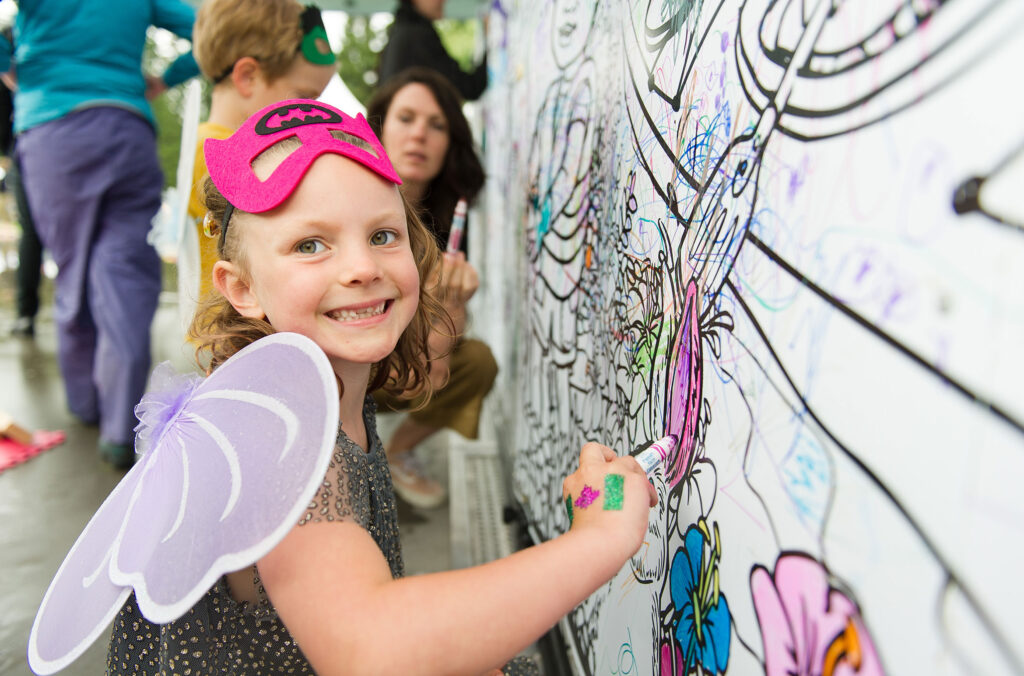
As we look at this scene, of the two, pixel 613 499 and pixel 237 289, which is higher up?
pixel 237 289

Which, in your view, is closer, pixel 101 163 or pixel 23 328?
pixel 101 163

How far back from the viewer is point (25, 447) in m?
2.78

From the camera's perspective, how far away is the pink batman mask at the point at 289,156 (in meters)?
1.01

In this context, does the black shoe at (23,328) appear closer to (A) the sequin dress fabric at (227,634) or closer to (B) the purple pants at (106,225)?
(B) the purple pants at (106,225)

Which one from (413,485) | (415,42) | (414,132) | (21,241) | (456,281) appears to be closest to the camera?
(456,281)

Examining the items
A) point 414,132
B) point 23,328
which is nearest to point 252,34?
point 414,132

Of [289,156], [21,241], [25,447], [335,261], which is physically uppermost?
[289,156]

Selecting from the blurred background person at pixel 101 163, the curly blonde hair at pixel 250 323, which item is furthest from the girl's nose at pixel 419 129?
the curly blonde hair at pixel 250 323

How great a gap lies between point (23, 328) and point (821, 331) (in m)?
5.35

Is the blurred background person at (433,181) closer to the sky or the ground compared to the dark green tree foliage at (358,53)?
closer to the ground

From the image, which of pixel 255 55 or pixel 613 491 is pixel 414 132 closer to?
pixel 255 55

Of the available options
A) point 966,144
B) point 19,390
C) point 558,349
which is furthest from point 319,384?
point 19,390

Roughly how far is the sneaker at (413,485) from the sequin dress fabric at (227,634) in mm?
1483

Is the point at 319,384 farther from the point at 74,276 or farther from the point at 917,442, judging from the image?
the point at 74,276
